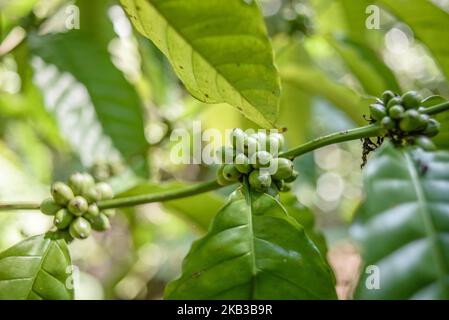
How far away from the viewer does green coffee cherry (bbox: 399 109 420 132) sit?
0.97 meters

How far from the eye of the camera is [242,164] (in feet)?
3.53

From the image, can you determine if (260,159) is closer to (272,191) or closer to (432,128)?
(272,191)

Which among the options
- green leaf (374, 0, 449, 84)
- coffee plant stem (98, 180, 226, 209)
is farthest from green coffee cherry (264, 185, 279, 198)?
green leaf (374, 0, 449, 84)

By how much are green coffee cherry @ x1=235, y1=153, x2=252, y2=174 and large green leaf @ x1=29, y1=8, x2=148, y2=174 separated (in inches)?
33.9

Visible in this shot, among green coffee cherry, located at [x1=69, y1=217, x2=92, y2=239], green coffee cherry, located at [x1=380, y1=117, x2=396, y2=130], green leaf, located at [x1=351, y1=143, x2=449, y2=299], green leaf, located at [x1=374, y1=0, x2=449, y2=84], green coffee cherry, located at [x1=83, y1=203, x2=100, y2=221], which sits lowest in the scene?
green leaf, located at [x1=351, y1=143, x2=449, y2=299]

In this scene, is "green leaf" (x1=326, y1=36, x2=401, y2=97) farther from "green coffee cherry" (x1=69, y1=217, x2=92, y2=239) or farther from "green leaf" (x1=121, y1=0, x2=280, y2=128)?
"green coffee cherry" (x1=69, y1=217, x2=92, y2=239)

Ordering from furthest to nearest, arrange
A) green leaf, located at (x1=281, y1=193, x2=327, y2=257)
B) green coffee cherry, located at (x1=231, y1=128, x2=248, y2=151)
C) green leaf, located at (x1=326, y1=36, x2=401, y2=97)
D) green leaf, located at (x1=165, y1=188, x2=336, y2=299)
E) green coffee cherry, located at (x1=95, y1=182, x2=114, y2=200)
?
green leaf, located at (x1=326, y1=36, x2=401, y2=97), green leaf, located at (x1=281, y1=193, x2=327, y2=257), green coffee cherry, located at (x1=95, y1=182, x2=114, y2=200), green coffee cherry, located at (x1=231, y1=128, x2=248, y2=151), green leaf, located at (x1=165, y1=188, x2=336, y2=299)

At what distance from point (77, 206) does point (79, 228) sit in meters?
0.05

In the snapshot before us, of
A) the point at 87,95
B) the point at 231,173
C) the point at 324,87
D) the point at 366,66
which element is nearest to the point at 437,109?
the point at 231,173

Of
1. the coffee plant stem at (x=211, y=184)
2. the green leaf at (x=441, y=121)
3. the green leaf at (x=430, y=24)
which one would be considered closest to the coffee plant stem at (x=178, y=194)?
the coffee plant stem at (x=211, y=184)
